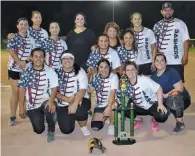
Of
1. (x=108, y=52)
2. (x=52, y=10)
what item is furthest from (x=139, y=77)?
(x=52, y=10)

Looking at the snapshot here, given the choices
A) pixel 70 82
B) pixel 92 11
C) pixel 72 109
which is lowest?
pixel 72 109

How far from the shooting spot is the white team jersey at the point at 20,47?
18.8 ft

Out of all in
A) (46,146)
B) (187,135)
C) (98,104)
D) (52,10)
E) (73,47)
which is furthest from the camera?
(52,10)

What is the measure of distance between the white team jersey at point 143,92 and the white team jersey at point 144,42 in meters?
0.74

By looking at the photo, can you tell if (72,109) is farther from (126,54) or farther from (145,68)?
(145,68)

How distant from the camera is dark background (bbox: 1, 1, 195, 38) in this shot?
36.8 meters

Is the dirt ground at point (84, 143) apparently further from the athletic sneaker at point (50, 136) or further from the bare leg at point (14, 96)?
the bare leg at point (14, 96)

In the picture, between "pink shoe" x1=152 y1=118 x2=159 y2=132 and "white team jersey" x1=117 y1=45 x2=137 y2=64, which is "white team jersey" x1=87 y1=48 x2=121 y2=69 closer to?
"white team jersey" x1=117 y1=45 x2=137 y2=64

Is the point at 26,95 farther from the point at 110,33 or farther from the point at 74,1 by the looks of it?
the point at 74,1

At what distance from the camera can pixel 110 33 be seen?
19.3 ft

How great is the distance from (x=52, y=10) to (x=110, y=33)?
35.9m

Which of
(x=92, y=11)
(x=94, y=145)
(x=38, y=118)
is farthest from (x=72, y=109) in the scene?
(x=92, y=11)

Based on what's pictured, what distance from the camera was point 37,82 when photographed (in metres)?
5.25

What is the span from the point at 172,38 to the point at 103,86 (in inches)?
57.4
